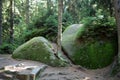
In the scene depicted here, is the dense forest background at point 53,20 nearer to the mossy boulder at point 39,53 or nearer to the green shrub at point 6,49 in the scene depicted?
the green shrub at point 6,49

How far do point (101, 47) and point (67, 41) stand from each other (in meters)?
2.17

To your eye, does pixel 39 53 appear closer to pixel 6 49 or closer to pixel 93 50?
pixel 93 50

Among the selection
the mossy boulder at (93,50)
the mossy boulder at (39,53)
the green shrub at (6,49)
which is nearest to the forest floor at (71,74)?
the mossy boulder at (39,53)

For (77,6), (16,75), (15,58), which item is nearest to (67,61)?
(15,58)

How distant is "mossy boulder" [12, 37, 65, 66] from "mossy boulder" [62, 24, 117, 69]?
124 cm

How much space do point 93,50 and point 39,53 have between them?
264 cm

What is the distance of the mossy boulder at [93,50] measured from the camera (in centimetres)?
1050

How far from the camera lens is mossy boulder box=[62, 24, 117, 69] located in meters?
10.5

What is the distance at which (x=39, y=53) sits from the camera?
10.4 metres

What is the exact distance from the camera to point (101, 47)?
10602 millimetres

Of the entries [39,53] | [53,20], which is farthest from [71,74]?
[53,20]

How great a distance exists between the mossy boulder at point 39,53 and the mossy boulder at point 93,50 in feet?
4.06

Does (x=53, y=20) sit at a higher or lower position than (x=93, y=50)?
higher

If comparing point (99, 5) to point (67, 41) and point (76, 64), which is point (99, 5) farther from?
point (76, 64)
